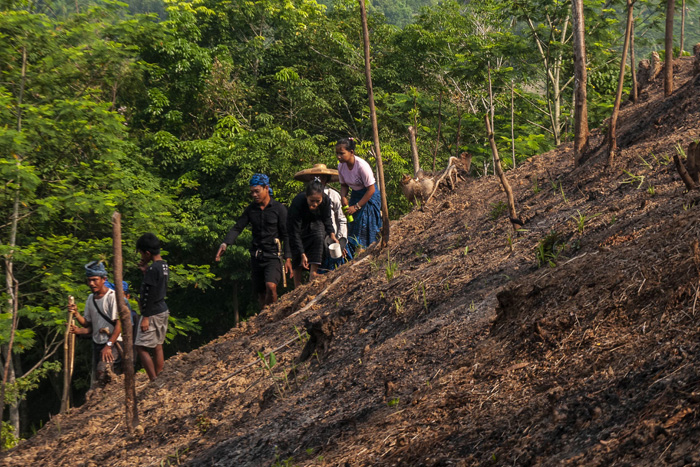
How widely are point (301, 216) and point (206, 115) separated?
14.3 m

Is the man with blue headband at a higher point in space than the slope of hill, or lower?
higher

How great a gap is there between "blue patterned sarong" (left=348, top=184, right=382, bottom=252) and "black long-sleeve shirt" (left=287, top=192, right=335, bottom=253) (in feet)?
1.84

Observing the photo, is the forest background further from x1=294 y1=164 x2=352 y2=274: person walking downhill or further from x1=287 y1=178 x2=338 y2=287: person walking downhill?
x1=287 y1=178 x2=338 y2=287: person walking downhill

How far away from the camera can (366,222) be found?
27.1 ft

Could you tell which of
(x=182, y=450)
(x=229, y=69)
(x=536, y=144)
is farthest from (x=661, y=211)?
(x=229, y=69)

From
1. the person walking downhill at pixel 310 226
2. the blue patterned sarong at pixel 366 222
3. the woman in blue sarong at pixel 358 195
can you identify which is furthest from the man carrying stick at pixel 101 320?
the blue patterned sarong at pixel 366 222

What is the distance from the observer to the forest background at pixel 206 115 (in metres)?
10.8

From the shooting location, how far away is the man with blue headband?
7246 millimetres

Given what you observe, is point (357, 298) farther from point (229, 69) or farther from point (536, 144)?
point (229, 69)

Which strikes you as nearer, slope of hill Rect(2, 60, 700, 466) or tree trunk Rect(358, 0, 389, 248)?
slope of hill Rect(2, 60, 700, 466)

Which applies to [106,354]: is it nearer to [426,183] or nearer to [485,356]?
[426,183]

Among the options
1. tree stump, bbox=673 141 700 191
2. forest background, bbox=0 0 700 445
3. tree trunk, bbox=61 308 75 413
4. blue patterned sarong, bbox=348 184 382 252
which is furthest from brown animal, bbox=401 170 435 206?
tree stump, bbox=673 141 700 191

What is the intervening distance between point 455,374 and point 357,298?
2417 mm

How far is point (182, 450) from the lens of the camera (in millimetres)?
4484
